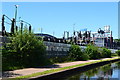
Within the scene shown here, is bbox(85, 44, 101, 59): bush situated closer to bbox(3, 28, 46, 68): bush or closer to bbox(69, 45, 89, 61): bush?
bbox(69, 45, 89, 61): bush

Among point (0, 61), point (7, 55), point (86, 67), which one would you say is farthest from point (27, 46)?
point (86, 67)

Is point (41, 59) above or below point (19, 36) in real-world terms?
below

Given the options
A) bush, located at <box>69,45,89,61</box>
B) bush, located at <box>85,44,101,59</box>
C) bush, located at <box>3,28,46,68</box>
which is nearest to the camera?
bush, located at <box>3,28,46,68</box>

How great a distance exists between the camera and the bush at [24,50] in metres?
15.9

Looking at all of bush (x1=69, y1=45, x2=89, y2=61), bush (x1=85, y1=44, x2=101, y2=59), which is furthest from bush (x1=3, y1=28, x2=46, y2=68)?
bush (x1=85, y1=44, x2=101, y2=59)

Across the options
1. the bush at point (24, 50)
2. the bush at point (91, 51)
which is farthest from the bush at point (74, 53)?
the bush at point (24, 50)

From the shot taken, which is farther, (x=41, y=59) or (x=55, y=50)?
(x=55, y=50)

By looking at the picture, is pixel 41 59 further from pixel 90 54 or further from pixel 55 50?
pixel 90 54

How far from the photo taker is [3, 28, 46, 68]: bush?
52.1ft

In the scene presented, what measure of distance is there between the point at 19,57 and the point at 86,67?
6.23 meters

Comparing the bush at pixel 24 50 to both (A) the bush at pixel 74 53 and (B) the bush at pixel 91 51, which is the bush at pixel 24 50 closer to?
(A) the bush at pixel 74 53

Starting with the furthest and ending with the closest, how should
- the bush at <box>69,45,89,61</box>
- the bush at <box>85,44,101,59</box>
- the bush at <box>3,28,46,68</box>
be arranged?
1. the bush at <box>85,44,101,59</box>
2. the bush at <box>69,45,89,61</box>
3. the bush at <box>3,28,46,68</box>

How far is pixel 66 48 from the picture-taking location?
1100 inches

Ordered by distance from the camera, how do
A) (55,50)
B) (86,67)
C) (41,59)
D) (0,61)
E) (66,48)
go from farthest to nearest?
(66,48)
(55,50)
(86,67)
(41,59)
(0,61)
